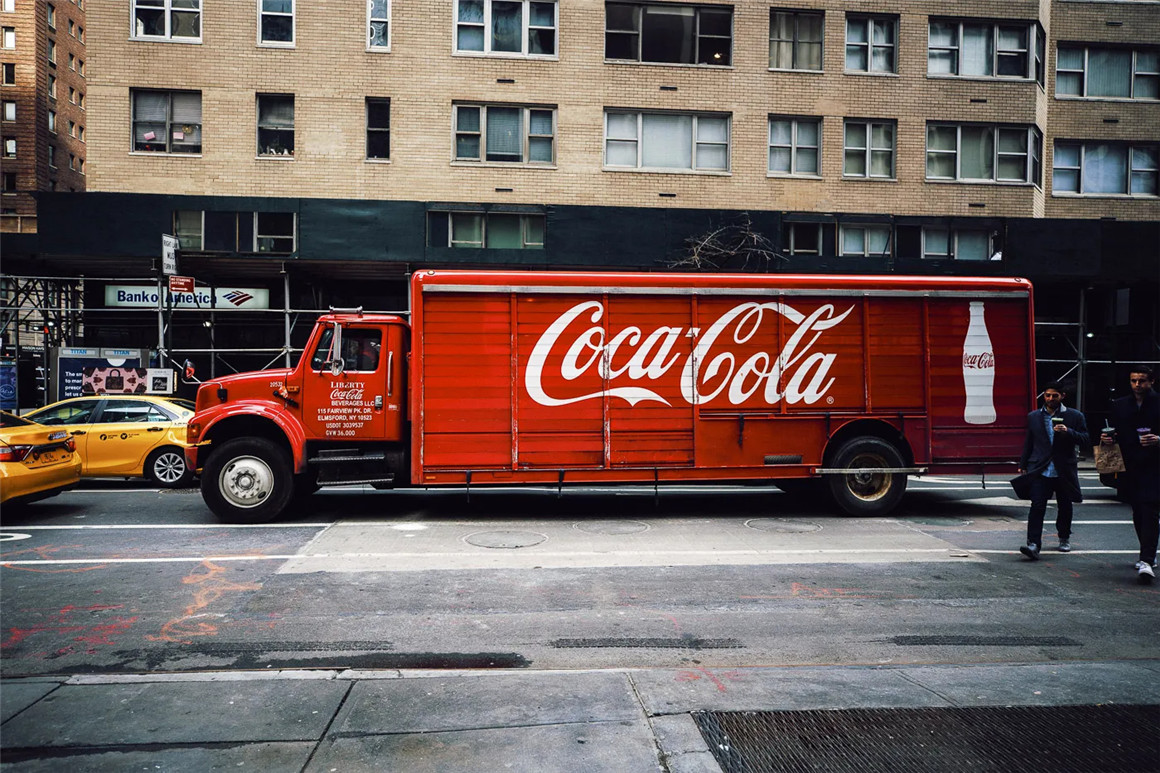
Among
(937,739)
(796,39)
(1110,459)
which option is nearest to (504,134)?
(796,39)

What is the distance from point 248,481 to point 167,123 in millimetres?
15116

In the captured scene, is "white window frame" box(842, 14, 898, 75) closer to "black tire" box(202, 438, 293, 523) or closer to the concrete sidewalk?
"black tire" box(202, 438, 293, 523)

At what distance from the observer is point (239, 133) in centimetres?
2084

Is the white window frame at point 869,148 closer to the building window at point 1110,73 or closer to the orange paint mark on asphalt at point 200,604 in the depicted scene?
the building window at point 1110,73

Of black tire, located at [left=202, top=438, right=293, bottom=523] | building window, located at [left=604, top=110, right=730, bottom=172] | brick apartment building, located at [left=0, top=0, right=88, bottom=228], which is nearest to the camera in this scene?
black tire, located at [left=202, top=438, right=293, bottom=523]

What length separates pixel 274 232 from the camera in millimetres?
20453

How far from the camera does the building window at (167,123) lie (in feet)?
68.6

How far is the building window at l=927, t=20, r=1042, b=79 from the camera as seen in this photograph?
22828 mm

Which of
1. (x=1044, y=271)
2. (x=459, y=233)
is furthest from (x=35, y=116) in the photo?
(x=1044, y=271)

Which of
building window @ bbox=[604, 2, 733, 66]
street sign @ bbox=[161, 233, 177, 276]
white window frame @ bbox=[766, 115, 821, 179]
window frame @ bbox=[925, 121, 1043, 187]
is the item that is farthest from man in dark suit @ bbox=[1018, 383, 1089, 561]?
building window @ bbox=[604, 2, 733, 66]

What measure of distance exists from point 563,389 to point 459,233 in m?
12.0

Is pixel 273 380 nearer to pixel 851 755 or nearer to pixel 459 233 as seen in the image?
pixel 851 755

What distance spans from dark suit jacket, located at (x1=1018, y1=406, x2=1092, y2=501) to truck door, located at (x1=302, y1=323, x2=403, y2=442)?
297 inches

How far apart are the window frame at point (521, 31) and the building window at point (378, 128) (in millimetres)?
2419
